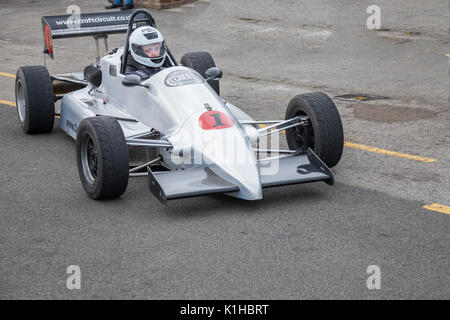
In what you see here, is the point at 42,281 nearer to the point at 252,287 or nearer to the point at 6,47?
the point at 252,287

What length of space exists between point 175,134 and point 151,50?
4.51 ft

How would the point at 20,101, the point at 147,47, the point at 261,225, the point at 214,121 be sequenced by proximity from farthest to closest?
the point at 20,101 → the point at 147,47 → the point at 214,121 → the point at 261,225

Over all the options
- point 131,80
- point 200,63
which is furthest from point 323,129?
point 200,63

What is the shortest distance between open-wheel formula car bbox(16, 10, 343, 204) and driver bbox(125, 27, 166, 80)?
0.62 feet

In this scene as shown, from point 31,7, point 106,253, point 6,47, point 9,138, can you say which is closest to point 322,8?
point 6,47

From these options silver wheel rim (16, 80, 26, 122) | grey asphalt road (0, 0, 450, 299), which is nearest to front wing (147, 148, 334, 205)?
grey asphalt road (0, 0, 450, 299)

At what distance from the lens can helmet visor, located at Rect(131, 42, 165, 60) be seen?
789 cm

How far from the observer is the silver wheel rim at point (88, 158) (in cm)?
677

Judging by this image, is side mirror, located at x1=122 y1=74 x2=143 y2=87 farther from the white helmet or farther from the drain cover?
the drain cover

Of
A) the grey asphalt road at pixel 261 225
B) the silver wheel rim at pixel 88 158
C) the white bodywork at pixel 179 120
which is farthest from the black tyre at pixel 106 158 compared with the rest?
the white bodywork at pixel 179 120

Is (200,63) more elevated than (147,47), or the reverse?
(147,47)

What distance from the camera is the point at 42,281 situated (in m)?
5.16

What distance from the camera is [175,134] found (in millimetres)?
6934

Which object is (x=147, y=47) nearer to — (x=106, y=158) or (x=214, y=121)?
(x=214, y=121)
